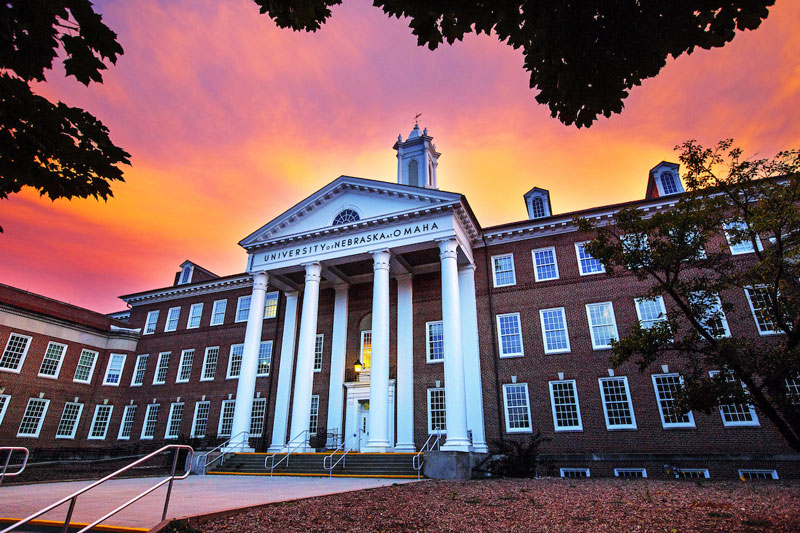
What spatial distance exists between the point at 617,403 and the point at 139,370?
33.7 m

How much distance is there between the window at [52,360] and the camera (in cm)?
3144

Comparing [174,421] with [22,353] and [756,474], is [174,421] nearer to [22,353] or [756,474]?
[22,353]

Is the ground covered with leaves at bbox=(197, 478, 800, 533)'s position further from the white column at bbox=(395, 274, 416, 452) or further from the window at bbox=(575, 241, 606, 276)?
the window at bbox=(575, 241, 606, 276)

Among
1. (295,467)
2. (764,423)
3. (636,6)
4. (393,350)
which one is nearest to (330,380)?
(393,350)

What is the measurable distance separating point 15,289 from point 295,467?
84.8 feet

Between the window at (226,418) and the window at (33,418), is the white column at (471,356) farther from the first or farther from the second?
the window at (33,418)

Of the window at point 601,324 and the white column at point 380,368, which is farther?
the window at point 601,324

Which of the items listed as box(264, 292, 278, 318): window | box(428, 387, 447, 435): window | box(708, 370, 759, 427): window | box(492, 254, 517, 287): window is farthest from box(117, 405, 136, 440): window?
box(708, 370, 759, 427): window

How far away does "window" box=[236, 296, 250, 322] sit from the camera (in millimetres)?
32562

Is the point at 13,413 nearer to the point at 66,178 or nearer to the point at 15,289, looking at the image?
the point at 15,289

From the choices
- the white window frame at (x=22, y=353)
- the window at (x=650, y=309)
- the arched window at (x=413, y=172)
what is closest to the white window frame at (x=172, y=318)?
the white window frame at (x=22, y=353)

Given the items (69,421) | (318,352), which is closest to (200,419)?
(318,352)

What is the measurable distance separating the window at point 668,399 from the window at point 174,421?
29.3 meters

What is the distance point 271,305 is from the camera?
31734 millimetres
